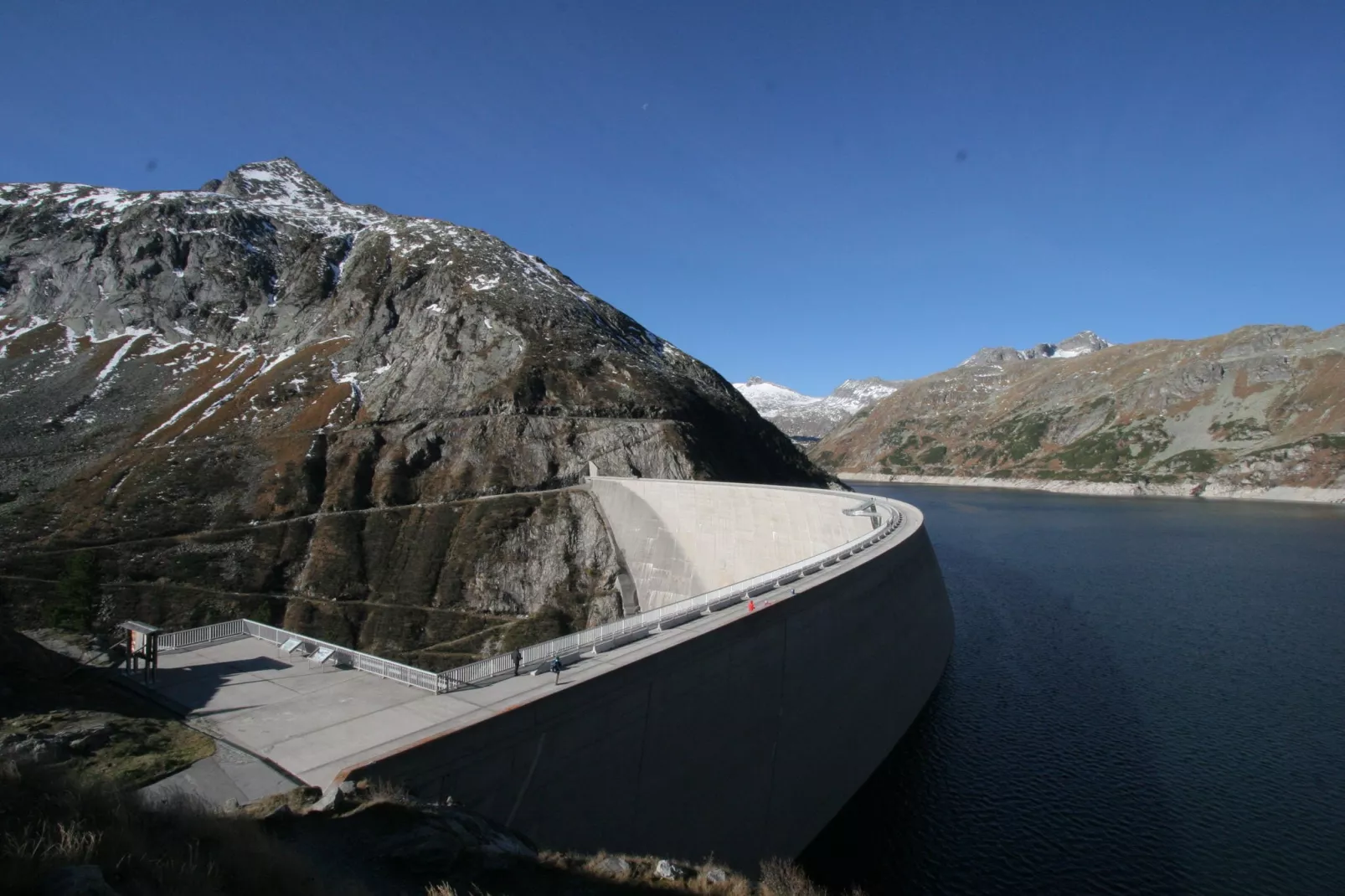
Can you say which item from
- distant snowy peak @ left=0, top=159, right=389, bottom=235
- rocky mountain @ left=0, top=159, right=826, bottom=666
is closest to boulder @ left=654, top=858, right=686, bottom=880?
rocky mountain @ left=0, top=159, right=826, bottom=666

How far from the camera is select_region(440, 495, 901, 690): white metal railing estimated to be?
60.3 ft

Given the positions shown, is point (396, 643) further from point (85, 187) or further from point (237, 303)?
point (85, 187)

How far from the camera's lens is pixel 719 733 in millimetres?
21609

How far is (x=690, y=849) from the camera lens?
67.5ft

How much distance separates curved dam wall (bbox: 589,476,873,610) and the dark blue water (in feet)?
37.6

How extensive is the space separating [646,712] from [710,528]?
3831 cm

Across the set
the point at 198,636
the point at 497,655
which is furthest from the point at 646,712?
the point at 198,636

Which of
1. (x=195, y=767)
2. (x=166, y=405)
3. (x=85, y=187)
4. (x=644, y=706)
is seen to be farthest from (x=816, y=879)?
(x=85, y=187)

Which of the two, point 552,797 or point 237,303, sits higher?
point 237,303

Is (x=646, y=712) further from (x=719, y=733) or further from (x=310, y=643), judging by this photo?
(x=310, y=643)

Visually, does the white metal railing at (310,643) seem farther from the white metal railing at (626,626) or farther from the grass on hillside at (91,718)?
the grass on hillside at (91,718)

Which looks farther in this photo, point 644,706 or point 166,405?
point 166,405

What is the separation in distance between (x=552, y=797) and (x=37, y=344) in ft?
421

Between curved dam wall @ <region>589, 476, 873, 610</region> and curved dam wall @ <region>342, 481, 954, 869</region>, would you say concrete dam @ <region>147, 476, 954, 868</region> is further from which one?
curved dam wall @ <region>589, 476, 873, 610</region>
